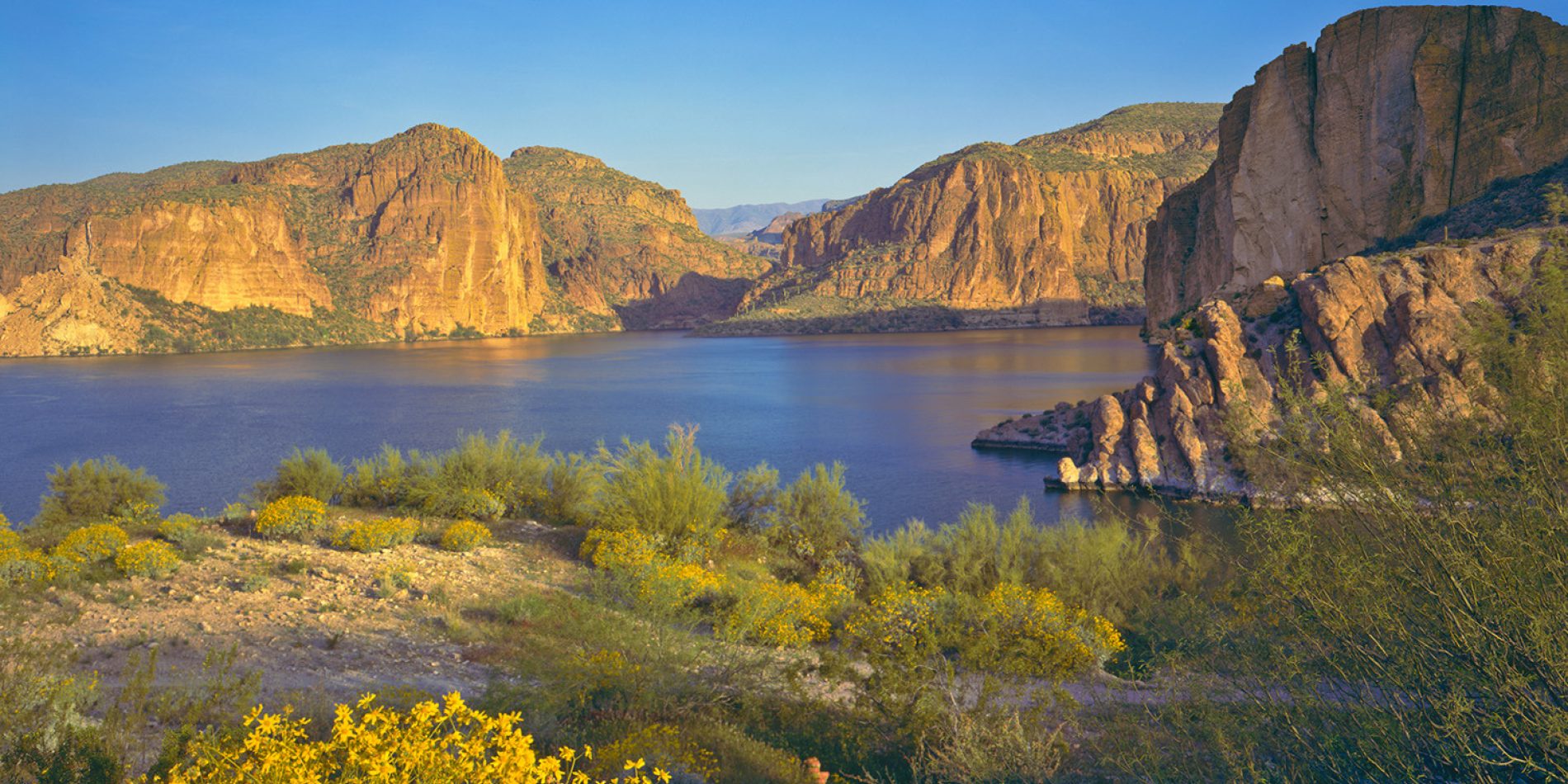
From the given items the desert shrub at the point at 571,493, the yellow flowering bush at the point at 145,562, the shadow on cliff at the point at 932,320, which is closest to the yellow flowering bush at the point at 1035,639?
the desert shrub at the point at 571,493

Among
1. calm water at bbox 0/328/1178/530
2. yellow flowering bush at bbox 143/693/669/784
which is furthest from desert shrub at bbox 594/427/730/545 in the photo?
yellow flowering bush at bbox 143/693/669/784

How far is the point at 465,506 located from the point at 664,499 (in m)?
4.13

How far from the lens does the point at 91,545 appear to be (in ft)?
38.1

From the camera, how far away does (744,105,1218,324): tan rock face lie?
160375 millimetres

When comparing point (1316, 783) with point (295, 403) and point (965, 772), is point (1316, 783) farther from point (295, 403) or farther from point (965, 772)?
point (295, 403)

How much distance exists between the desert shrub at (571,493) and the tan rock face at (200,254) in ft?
432

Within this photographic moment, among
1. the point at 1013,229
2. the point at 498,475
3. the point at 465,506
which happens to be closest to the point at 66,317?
the point at 498,475

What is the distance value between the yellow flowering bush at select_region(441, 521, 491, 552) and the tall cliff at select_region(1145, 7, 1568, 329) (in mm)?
42828

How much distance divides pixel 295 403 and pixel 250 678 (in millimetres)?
53741

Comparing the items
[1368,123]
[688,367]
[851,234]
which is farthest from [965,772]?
[851,234]

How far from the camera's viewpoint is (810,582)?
1371 centimetres

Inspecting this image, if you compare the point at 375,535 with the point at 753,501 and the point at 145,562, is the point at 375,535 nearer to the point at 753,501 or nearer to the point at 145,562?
the point at 145,562

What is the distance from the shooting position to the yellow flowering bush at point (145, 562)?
441 inches

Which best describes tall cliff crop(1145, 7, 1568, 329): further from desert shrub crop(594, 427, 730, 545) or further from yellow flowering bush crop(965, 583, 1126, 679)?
yellow flowering bush crop(965, 583, 1126, 679)
